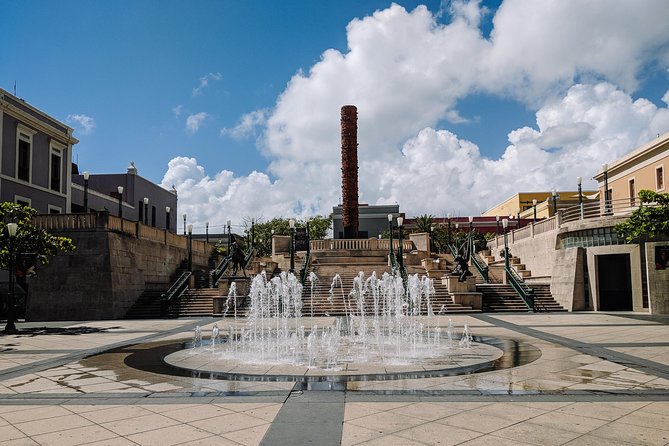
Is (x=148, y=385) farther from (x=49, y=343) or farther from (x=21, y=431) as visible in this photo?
(x=49, y=343)

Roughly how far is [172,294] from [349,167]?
71.9 ft

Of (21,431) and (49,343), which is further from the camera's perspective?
(49,343)

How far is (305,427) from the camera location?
17.9 feet

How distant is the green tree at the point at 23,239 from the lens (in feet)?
58.6

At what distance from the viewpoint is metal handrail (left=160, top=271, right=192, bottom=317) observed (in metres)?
23.5

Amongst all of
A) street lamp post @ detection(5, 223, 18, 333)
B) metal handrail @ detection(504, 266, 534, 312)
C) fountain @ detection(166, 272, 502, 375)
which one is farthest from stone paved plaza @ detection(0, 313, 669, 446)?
metal handrail @ detection(504, 266, 534, 312)

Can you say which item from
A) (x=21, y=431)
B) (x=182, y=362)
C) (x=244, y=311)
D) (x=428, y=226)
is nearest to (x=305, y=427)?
(x=21, y=431)

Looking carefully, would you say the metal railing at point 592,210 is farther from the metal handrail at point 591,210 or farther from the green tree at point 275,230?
the green tree at point 275,230

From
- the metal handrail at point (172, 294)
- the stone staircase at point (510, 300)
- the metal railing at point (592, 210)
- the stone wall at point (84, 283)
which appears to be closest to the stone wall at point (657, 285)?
the metal railing at point (592, 210)

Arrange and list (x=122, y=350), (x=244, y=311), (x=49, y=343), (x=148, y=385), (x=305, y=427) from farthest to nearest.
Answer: (x=244, y=311) < (x=49, y=343) < (x=122, y=350) < (x=148, y=385) < (x=305, y=427)

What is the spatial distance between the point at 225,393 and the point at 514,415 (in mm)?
3811

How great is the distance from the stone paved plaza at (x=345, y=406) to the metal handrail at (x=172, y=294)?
12734 millimetres

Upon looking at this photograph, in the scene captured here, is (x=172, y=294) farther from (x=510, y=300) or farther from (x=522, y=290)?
(x=522, y=290)

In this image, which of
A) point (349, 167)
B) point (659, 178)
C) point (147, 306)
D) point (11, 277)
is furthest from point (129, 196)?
point (659, 178)
